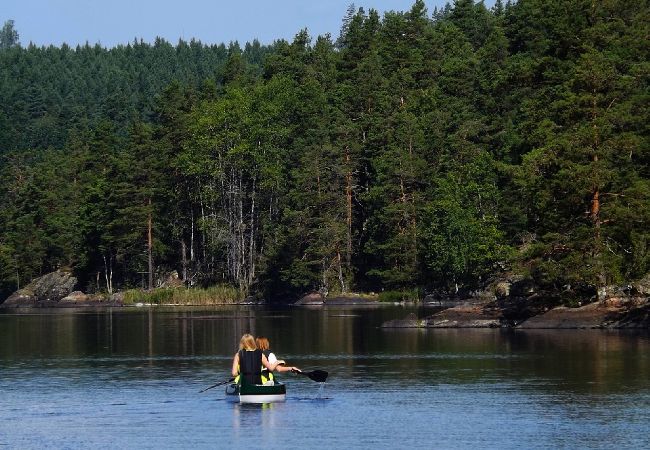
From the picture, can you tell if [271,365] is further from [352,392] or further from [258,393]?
[352,392]

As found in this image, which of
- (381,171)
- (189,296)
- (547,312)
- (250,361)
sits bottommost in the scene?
(250,361)

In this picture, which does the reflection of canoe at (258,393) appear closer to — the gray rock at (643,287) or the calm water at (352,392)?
the calm water at (352,392)

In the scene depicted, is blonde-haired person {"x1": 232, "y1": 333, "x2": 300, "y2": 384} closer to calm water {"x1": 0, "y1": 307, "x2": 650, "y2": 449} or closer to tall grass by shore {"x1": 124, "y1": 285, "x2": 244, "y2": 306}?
calm water {"x1": 0, "y1": 307, "x2": 650, "y2": 449}

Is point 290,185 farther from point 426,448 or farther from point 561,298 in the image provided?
point 426,448

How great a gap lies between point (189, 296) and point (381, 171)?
20.9 m

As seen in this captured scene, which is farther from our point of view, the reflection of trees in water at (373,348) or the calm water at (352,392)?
the reflection of trees in water at (373,348)

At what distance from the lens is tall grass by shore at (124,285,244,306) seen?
379 feet

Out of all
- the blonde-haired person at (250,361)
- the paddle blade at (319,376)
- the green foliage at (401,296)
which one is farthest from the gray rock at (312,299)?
the blonde-haired person at (250,361)

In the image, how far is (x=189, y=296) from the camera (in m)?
116

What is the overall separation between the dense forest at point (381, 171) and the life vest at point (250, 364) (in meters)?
30.2

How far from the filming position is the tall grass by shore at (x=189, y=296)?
115 meters

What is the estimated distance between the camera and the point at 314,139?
126125 millimetres

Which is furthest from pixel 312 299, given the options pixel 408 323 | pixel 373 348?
pixel 373 348

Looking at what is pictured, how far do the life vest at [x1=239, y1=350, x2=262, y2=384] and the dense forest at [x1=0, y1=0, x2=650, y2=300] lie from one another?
99.1 feet
